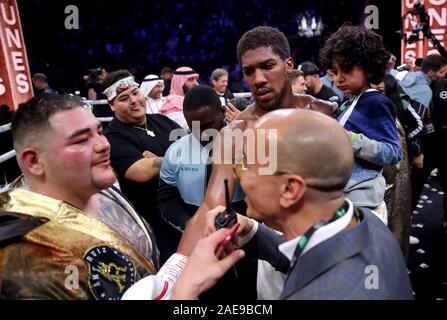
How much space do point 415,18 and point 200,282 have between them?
18.6 ft

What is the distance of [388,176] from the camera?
2461 mm

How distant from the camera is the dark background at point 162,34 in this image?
9.40 m

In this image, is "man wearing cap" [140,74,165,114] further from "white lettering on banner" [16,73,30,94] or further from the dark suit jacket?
the dark suit jacket

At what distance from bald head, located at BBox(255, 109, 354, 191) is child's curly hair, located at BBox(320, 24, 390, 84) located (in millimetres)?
971

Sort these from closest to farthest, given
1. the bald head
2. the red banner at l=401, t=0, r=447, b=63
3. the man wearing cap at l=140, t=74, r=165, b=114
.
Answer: the bald head, the man wearing cap at l=140, t=74, r=165, b=114, the red banner at l=401, t=0, r=447, b=63

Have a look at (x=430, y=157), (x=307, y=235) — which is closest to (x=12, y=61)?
(x=430, y=157)

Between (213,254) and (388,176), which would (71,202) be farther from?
(388,176)

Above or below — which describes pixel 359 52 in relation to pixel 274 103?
above

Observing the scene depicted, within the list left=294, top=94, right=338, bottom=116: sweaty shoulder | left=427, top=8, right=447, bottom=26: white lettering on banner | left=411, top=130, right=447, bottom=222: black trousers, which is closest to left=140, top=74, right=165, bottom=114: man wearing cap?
left=294, top=94, right=338, bottom=116: sweaty shoulder

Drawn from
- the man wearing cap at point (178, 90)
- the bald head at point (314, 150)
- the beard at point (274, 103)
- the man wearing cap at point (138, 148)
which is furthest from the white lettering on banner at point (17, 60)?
the bald head at point (314, 150)

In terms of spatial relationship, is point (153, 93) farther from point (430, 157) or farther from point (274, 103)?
point (430, 157)

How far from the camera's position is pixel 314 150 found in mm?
1026

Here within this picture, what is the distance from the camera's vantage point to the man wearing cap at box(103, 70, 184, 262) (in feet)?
7.63

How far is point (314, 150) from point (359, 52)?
1.06 metres
